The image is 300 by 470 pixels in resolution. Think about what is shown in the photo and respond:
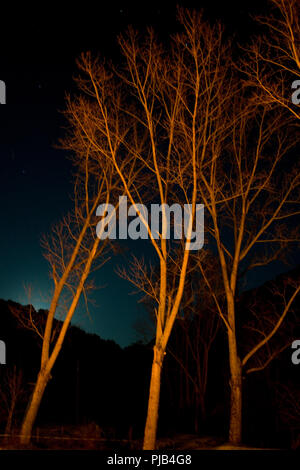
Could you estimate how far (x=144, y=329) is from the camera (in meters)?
24.5

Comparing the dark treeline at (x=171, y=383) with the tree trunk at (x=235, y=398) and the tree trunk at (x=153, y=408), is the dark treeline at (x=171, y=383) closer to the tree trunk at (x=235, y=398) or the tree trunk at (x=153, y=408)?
the tree trunk at (x=235, y=398)

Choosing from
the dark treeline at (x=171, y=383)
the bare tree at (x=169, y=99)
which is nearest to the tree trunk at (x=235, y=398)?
the bare tree at (x=169, y=99)

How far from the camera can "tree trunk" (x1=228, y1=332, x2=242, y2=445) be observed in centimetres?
909

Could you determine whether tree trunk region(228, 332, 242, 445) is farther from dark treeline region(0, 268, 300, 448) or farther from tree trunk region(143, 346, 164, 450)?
dark treeline region(0, 268, 300, 448)

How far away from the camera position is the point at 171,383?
25422 mm

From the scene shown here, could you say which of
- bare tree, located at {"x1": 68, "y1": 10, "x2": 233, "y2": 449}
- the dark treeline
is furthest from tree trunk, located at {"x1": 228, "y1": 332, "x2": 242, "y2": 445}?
the dark treeline

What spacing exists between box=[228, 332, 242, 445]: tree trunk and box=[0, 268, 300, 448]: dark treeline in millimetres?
8290

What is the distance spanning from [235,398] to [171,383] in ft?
56.2

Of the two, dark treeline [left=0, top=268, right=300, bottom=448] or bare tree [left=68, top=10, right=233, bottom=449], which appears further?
dark treeline [left=0, top=268, right=300, bottom=448]

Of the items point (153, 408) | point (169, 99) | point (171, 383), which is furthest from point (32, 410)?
point (171, 383)

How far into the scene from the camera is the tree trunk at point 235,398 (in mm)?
9086

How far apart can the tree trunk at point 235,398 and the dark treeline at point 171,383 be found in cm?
829

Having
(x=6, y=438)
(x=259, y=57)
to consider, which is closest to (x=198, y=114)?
(x=259, y=57)

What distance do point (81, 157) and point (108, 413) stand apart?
17.3m
